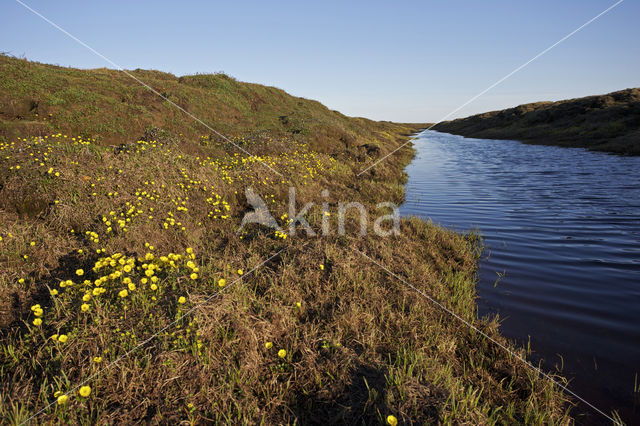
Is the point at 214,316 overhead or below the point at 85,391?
overhead

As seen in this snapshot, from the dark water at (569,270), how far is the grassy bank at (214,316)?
521 millimetres

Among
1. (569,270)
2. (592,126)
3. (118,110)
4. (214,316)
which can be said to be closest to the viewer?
(214,316)

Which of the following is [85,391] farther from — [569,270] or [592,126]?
[592,126]

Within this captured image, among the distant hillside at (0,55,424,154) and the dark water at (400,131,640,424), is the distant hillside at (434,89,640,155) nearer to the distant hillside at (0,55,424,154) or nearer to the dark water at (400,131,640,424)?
the dark water at (400,131,640,424)

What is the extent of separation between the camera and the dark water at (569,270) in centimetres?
330

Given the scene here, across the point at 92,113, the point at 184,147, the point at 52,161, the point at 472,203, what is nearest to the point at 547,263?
the point at 472,203

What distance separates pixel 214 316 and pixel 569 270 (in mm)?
5914

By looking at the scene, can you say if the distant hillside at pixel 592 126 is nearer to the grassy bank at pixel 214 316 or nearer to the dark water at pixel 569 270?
the dark water at pixel 569 270

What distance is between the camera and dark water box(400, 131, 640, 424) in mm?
Answer: 3305

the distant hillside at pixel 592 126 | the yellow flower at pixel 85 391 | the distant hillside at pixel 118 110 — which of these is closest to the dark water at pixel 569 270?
the yellow flower at pixel 85 391

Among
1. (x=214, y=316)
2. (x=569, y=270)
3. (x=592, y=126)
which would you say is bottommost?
(x=569, y=270)

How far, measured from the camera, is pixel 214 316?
3039mm

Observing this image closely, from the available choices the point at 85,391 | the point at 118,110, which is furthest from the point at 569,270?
the point at 118,110

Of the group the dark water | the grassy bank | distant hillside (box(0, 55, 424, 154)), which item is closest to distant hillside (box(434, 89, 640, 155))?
the dark water
